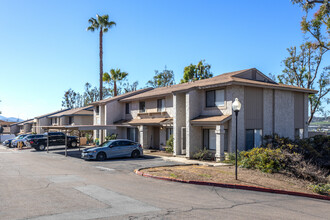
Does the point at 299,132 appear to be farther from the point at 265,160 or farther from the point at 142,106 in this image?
the point at 142,106

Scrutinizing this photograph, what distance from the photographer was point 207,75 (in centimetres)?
4781

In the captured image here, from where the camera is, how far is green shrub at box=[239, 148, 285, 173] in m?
16.4

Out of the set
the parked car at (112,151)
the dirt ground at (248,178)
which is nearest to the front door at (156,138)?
the parked car at (112,151)

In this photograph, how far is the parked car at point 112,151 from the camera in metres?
21.9

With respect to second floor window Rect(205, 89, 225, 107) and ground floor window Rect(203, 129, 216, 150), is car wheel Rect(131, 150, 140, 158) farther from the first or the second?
second floor window Rect(205, 89, 225, 107)

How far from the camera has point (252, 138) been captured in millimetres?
22078

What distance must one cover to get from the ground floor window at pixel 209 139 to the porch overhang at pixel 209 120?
119cm

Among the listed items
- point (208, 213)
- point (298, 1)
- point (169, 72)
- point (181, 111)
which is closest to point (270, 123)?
point (181, 111)

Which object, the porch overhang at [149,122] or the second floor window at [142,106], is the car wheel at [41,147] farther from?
the second floor window at [142,106]

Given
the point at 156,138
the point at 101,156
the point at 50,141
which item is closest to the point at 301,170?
the point at 101,156

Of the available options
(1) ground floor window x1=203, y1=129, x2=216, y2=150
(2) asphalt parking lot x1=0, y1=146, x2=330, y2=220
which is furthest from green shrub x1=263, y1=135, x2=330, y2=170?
(2) asphalt parking lot x1=0, y1=146, x2=330, y2=220

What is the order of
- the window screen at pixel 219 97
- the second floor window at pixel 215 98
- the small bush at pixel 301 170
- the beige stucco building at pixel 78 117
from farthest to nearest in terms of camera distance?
the beige stucco building at pixel 78 117 → the second floor window at pixel 215 98 → the window screen at pixel 219 97 → the small bush at pixel 301 170

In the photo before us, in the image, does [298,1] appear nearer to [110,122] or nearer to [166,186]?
[166,186]

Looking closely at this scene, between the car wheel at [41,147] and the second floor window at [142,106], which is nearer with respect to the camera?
the second floor window at [142,106]
